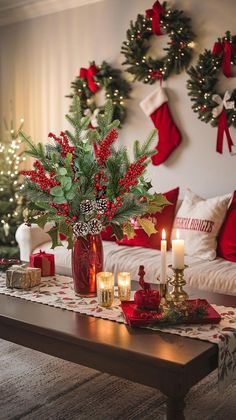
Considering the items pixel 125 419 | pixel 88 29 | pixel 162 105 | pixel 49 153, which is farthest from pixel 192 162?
pixel 125 419

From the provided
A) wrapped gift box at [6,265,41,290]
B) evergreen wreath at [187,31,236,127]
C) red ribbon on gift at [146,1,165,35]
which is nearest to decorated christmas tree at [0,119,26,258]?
red ribbon on gift at [146,1,165,35]

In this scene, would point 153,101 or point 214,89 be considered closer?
point 214,89

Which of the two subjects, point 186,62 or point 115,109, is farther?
point 115,109

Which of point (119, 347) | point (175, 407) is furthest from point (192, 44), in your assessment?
point (175, 407)

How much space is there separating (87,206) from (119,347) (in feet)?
2.21

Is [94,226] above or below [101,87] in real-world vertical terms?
below

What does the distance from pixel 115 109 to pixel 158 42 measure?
2.16ft

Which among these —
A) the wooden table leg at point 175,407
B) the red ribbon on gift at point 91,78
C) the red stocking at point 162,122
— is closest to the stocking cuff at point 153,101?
the red stocking at point 162,122

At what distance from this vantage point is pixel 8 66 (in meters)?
5.24

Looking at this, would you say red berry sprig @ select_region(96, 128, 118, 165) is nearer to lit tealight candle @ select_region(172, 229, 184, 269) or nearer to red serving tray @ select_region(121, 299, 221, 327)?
lit tealight candle @ select_region(172, 229, 184, 269)

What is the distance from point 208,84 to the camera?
3670mm

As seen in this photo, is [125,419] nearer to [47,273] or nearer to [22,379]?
[22,379]

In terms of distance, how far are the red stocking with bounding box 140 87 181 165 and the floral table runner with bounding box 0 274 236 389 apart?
1.88 m

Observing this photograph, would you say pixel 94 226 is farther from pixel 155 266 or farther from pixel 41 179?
pixel 155 266
